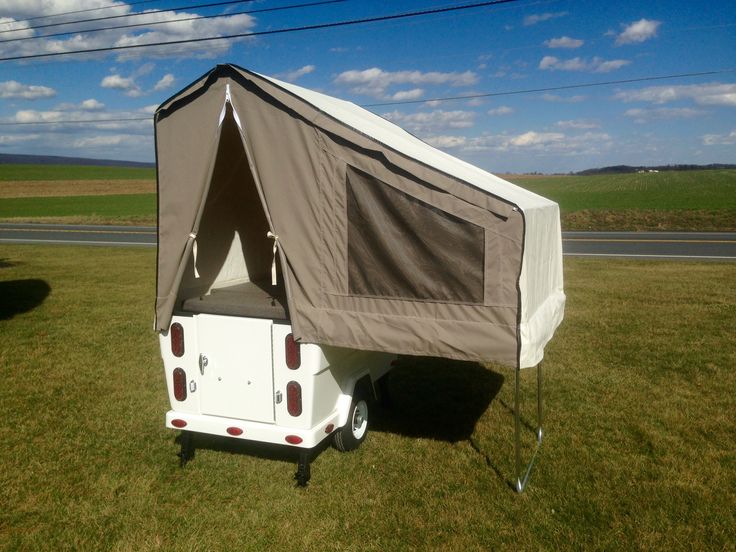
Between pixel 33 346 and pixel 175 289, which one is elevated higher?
pixel 175 289

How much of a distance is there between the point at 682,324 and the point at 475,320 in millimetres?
7262

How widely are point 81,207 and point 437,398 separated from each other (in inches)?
1851

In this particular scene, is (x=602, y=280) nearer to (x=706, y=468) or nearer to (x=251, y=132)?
(x=706, y=468)

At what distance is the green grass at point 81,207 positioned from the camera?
4178 centimetres

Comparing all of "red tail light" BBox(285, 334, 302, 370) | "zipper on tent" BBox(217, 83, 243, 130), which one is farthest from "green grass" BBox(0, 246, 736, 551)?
"zipper on tent" BBox(217, 83, 243, 130)

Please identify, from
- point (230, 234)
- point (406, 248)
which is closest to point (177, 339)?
point (230, 234)

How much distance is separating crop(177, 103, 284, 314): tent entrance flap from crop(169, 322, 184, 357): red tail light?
0.68ft

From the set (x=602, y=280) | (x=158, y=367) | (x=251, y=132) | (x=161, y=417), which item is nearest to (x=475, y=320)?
(x=251, y=132)

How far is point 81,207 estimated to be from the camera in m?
48.2

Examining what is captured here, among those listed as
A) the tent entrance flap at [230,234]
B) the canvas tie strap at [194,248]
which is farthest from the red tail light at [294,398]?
the canvas tie strap at [194,248]

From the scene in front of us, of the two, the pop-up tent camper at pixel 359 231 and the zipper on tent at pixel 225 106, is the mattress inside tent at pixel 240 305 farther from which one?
the zipper on tent at pixel 225 106

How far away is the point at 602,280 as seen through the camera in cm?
1485

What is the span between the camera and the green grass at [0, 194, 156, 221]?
41.8 m

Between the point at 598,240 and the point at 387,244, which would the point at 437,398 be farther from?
the point at 598,240
